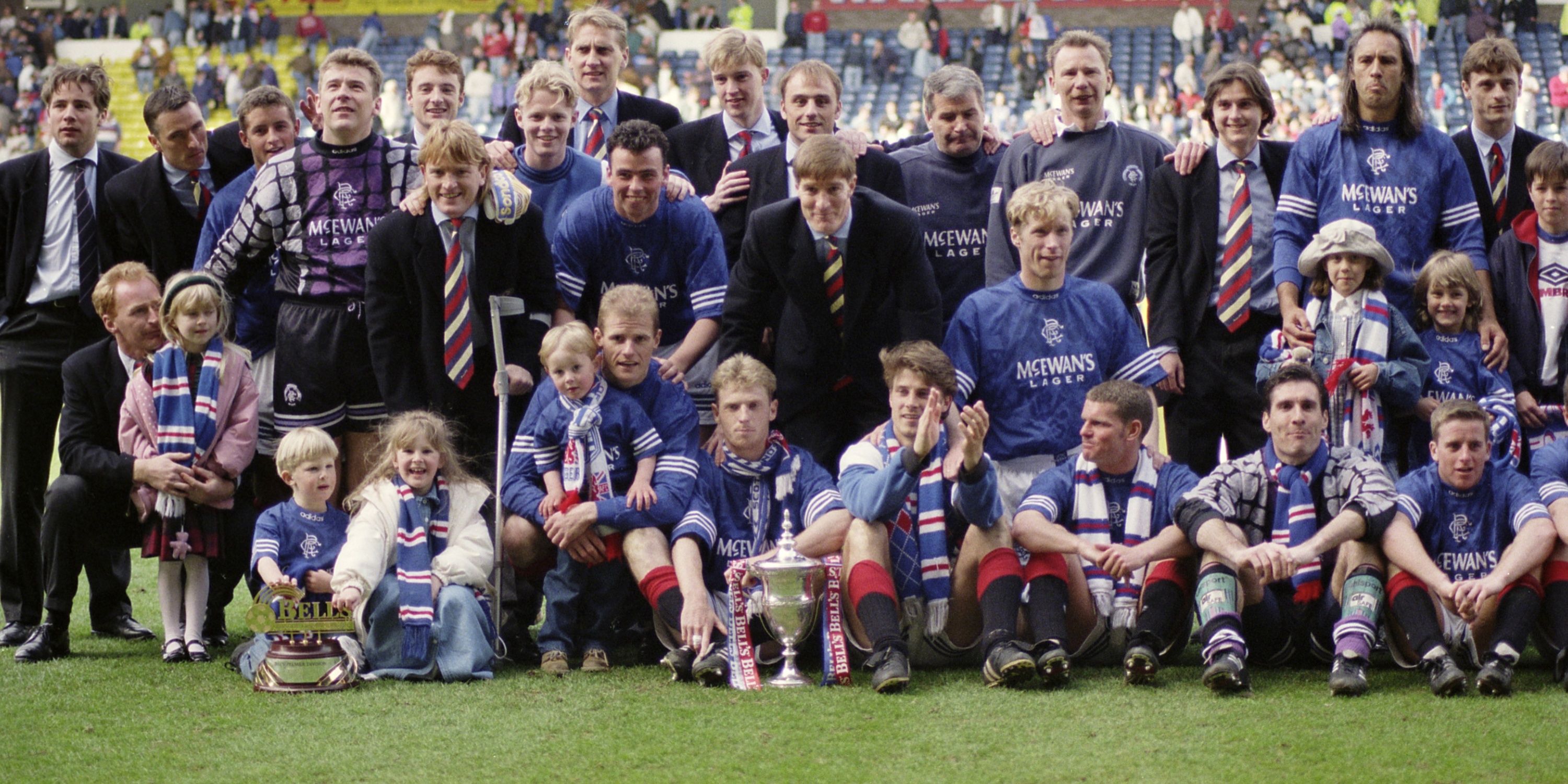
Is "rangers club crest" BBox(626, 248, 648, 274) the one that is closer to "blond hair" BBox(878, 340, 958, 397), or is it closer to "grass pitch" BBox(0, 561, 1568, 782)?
"blond hair" BBox(878, 340, 958, 397)

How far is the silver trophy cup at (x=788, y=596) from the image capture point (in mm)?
5348

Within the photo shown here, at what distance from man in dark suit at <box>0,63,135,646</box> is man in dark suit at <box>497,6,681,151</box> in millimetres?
1791

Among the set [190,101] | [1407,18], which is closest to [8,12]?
[1407,18]

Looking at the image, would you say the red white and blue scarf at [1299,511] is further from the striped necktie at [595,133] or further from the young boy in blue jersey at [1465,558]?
the striped necktie at [595,133]

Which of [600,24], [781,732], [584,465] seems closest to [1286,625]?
[781,732]

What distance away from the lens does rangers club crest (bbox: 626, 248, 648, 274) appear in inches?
249

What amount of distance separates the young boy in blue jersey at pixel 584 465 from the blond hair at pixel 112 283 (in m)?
1.71

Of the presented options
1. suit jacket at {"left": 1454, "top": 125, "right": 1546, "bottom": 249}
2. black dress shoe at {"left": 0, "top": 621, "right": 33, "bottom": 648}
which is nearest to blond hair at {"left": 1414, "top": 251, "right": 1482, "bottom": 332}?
suit jacket at {"left": 1454, "top": 125, "right": 1546, "bottom": 249}

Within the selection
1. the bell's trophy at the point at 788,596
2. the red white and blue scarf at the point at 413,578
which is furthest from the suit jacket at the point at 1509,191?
the red white and blue scarf at the point at 413,578

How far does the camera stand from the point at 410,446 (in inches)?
226

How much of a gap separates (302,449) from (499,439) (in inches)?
28.1

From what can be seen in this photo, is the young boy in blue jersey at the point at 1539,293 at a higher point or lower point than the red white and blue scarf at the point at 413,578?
higher

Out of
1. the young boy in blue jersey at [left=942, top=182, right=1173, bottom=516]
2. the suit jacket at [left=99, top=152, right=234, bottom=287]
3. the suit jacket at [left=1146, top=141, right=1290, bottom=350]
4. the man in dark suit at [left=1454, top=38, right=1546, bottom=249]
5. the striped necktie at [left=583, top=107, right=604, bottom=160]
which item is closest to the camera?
the young boy in blue jersey at [left=942, top=182, right=1173, bottom=516]

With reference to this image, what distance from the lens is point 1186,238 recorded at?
634 cm
